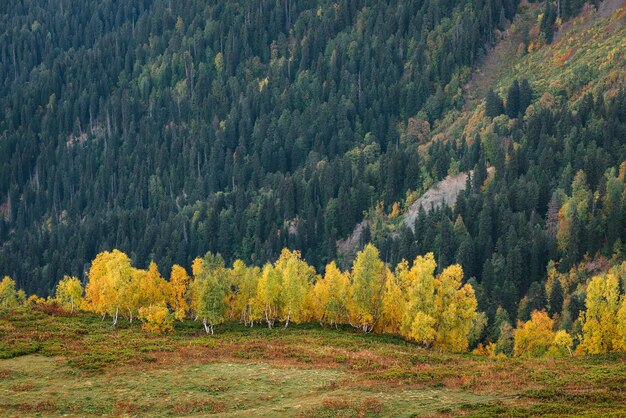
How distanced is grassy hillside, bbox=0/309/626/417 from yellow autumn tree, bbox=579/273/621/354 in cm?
1490

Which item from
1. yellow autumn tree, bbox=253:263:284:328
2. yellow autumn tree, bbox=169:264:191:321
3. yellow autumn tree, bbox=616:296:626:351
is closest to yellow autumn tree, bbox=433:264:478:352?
yellow autumn tree, bbox=616:296:626:351

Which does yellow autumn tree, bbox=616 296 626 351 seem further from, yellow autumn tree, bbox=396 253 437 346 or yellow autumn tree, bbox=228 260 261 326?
yellow autumn tree, bbox=228 260 261 326

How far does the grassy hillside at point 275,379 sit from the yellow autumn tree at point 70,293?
126 feet

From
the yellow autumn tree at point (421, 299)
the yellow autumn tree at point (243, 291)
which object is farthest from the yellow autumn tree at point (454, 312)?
the yellow autumn tree at point (243, 291)

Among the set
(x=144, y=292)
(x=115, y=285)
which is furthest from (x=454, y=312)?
(x=115, y=285)

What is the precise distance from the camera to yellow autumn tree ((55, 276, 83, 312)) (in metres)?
144

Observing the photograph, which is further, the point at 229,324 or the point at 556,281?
the point at 556,281

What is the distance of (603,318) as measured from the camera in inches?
4252

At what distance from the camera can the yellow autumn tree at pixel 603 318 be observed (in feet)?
353

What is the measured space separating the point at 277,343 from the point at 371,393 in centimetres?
3248

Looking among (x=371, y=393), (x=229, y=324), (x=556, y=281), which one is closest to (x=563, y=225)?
(x=556, y=281)

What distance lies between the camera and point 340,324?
127375 millimetres

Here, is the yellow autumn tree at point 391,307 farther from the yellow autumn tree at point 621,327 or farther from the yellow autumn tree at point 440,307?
the yellow autumn tree at point 621,327

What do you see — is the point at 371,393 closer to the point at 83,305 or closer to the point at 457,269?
the point at 457,269
